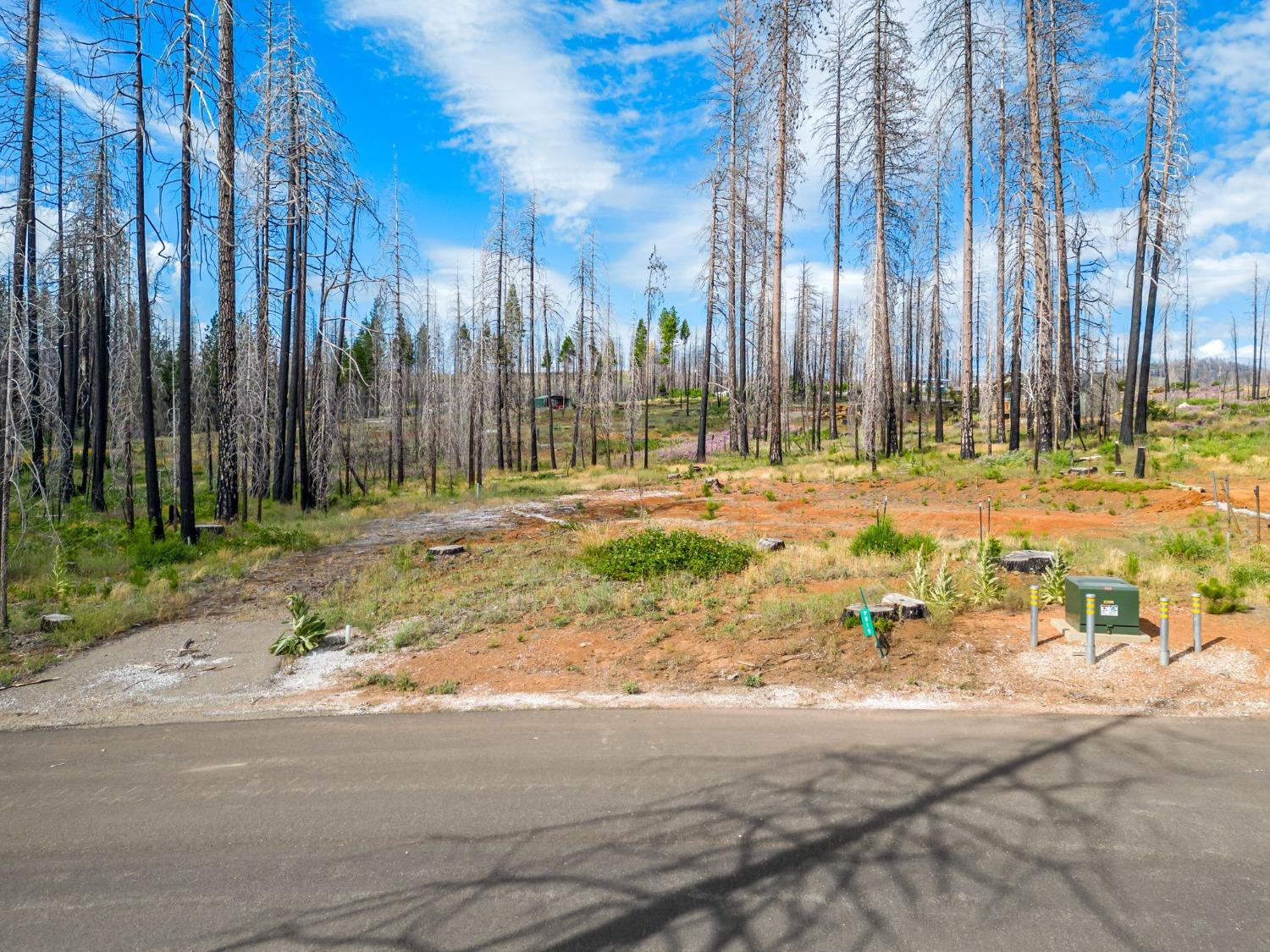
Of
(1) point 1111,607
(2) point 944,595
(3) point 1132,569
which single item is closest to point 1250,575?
(3) point 1132,569

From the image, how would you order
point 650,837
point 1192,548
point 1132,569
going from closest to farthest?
point 650,837 < point 1132,569 < point 1192,548

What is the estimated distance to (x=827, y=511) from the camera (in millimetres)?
18812

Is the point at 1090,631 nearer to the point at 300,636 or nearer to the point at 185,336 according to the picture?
the point at 300,636

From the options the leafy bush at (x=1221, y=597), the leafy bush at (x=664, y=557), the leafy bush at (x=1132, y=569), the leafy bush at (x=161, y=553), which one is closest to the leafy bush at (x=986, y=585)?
the leafy bush at (x=1132, y=569)

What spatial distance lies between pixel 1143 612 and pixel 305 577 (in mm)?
13622

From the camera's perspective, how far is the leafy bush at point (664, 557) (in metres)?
12.2

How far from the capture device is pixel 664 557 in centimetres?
1253

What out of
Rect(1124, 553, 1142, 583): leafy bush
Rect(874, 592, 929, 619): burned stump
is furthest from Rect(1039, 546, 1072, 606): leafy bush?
Rect(874, 592, 929, 619): burned stump

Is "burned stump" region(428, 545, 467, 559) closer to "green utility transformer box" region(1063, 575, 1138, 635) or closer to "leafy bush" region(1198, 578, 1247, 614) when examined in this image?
"green utility transformer box" region(1063, 575, 1138, 635)

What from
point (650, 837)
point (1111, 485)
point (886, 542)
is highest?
point (1111, 485)

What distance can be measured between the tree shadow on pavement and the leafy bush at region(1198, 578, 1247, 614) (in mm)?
5157

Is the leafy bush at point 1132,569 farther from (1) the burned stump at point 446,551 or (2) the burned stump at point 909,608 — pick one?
(1) the burned stump at point 446,551

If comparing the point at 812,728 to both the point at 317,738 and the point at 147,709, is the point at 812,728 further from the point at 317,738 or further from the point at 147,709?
the point at 147,709

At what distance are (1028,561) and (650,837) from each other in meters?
9.17
